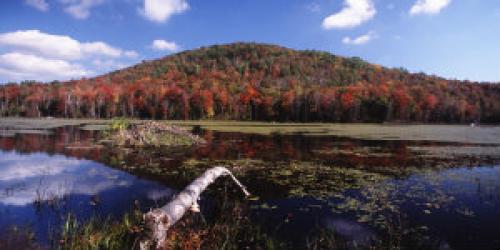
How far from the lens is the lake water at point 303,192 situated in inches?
331

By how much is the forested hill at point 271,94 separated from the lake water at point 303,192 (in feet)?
253

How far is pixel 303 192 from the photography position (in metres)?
12.0

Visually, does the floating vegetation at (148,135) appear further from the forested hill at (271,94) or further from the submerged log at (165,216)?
the forested hill at (271,94)

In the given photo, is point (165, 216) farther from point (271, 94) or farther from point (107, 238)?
point (271, 94)

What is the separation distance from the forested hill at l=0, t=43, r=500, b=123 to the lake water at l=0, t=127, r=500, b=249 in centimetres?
7724

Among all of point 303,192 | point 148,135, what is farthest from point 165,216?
point 148,135

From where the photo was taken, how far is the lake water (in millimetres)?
8398

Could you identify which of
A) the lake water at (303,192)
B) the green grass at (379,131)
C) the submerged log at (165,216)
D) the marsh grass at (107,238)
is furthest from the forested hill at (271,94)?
the marsh grass at (107,238)

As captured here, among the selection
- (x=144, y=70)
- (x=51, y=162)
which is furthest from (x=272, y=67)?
(x=51, y=162)

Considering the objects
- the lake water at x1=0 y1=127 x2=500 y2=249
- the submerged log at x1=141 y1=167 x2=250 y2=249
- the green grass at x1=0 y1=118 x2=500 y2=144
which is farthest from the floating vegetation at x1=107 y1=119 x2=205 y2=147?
the submerged log at x1=141 y1=167 x2=250 y2=249

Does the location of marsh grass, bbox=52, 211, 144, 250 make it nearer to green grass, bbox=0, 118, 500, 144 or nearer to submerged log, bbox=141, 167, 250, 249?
submerged log, bbox=141, 167, 250, 249

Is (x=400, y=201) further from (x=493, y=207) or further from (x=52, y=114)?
(x=52, y=114)

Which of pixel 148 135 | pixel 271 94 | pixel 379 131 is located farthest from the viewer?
pixel 271 94

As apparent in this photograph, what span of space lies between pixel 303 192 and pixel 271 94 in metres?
99.1
